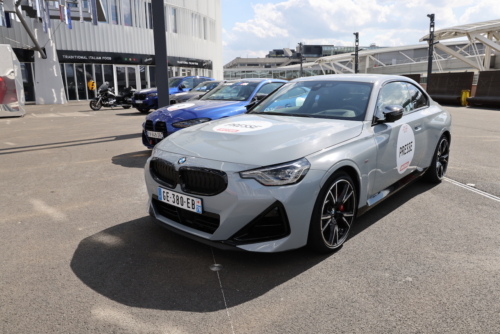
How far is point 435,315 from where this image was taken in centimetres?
252

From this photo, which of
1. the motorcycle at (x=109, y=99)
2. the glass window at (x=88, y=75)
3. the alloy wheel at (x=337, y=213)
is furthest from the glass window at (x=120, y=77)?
the alloy wheel at (x=337, y=213)

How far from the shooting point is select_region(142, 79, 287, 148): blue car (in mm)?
6863

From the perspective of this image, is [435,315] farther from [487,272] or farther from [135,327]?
[135,327]

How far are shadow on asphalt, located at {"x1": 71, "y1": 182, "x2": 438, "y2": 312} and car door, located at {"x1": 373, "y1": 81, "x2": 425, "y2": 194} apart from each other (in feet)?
2.18

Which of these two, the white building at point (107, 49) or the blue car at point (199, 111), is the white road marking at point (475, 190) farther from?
the white building at point (107, 49)

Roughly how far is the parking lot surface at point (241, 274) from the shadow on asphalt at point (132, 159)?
1787 millimetres

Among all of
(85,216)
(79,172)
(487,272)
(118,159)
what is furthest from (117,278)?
(118,159)

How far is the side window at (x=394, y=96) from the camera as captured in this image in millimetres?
4164

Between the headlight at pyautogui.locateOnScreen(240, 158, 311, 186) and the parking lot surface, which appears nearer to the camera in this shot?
the parking lot surface

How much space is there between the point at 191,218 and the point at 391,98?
105 inches

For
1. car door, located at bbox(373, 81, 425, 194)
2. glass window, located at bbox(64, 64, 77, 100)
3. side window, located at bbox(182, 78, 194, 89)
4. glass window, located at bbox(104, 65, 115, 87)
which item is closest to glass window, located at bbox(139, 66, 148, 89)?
glass window, located at bbox(104, 65, 115, 87)

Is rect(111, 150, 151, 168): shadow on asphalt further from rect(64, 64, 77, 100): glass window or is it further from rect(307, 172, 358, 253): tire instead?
rect(64, 64, 77, 100): glass window

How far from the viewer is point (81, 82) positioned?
29.1 m

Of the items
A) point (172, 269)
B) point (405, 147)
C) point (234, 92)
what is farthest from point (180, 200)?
point (234, 92)
